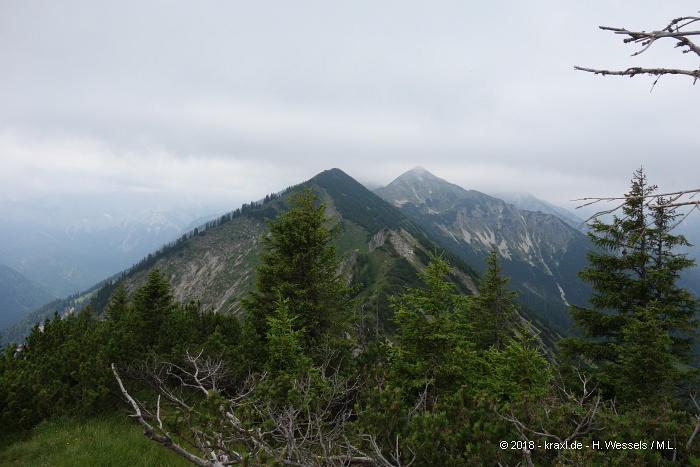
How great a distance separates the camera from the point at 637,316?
1403cm

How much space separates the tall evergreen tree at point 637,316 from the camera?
12.0 m

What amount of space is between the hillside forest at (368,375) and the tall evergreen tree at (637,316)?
0.27 feet

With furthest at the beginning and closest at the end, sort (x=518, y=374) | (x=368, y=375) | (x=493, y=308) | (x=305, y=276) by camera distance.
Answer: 1. (x=493, y=308)
2. (x=305, y=276)
3. (x=518, y=374)
4. (x=368, y=375)

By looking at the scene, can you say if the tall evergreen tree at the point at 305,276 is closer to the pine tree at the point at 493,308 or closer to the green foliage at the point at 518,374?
the green foliage at the point at 518,374

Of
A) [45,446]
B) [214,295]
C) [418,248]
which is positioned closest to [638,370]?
[45,446]

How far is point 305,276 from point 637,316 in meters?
15.2

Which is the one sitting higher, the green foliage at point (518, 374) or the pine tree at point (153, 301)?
the pine tree at point (153, 301)

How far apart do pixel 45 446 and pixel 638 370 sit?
18471 mm

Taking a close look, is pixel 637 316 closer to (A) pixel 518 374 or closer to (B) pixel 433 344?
(A) pixel 518 374

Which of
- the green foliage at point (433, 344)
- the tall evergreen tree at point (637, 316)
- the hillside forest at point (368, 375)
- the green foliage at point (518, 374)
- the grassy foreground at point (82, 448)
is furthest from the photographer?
the tall evergreen tree at point (637, 316)

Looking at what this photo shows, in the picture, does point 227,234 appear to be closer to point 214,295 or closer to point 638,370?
point 214,295

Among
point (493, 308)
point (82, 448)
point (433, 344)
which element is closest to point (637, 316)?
point (493, 308)

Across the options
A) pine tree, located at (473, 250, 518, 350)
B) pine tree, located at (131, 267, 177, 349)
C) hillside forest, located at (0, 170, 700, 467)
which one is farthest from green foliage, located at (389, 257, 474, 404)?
pine tree, located at (473, 250, 518, 350)

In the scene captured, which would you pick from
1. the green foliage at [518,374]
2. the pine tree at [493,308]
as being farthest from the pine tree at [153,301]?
the pine tree at [493,308]
